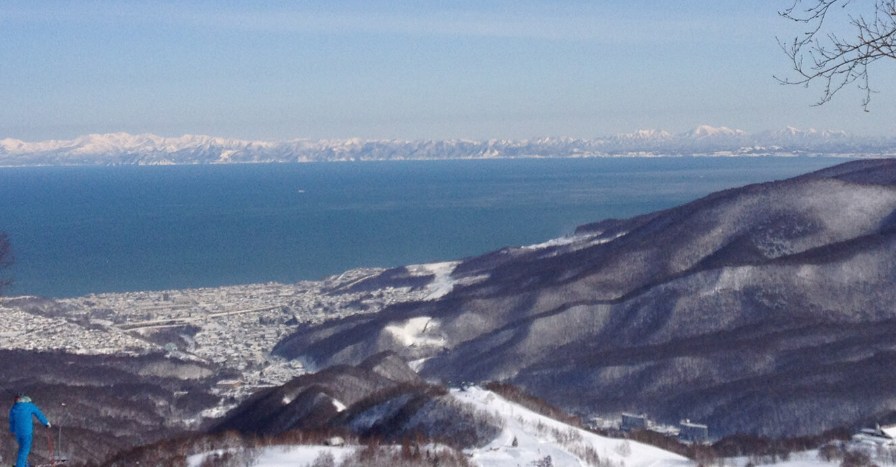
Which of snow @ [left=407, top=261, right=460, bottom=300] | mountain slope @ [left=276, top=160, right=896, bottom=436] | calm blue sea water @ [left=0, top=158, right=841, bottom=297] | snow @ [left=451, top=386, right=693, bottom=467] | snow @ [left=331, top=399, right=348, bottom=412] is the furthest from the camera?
calm blue sea water @ [left=0, top=158, right=841, bottom=297]

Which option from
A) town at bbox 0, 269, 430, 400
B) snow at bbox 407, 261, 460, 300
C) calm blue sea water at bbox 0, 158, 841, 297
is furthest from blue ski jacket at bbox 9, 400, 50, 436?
calm blue sea water at bbox 0, 158, 841, 297

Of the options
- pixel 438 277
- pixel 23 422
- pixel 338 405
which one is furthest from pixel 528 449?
pixel 438 277

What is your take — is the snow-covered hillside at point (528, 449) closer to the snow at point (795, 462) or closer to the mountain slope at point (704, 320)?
the snow at point (795, 462)

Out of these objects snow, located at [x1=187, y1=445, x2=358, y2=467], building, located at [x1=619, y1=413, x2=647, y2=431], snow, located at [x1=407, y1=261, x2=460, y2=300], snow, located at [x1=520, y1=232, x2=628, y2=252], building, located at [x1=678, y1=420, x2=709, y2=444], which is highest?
snow, located at [x1=187, y1=445, x2=358, y2=467]

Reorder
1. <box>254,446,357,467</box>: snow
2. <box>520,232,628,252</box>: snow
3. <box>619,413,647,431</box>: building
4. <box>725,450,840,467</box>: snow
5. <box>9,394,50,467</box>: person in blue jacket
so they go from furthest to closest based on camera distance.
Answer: <box>520,232,628,252</box>: snow
<box>619,413,647,431</box>: building
<box>725,450,840,467</box>: snow
<box>254,446,357,467</box>: snow
<box>9,394,50,467</box>: person in blue jacket

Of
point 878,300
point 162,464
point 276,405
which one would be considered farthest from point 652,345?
point 162,464

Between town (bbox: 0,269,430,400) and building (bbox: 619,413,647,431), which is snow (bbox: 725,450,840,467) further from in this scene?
town (bbox: 0,269,430,400)
